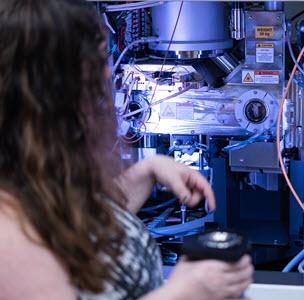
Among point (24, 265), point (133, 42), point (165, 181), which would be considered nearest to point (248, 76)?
point (133, 42)

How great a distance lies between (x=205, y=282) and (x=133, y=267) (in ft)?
0.45

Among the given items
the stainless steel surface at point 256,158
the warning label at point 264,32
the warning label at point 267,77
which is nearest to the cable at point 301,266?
the stainless steel surface at point 256,158

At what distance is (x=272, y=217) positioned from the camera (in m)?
2.30

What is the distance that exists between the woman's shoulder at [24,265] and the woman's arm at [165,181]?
39cm

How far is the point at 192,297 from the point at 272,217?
4.81 feet

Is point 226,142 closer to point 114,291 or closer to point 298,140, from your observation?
point 298,140

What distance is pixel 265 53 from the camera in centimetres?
192

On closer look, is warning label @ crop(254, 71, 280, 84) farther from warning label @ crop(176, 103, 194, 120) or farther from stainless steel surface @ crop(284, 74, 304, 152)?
warning label @ crop(176, 103, 194, 120)

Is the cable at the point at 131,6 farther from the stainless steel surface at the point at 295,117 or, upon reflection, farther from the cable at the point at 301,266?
the cable at the point at 301,266

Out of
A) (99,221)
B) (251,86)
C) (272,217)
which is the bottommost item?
(272,217)

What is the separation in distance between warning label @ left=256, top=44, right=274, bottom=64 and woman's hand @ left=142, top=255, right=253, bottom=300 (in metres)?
1.13

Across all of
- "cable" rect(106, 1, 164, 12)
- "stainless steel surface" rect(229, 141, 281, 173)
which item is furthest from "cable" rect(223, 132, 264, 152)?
"cable" rect(106, 1, 164, 12)

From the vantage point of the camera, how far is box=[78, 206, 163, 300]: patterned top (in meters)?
0.94

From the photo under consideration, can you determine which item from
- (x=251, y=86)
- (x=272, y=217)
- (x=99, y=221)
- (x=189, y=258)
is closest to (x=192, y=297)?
(x=189, y=258)
